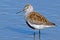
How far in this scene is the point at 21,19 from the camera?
9922 millimetres

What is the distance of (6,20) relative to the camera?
32.2 feet

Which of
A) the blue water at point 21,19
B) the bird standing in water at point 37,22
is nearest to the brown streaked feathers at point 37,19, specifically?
the bird standing in water at point 37,22

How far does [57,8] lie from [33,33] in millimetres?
1991

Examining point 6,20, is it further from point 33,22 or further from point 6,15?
point 33,22

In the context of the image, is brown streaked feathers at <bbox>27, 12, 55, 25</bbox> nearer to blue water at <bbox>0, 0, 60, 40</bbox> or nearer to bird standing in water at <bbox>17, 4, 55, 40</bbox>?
bird standing in water at <bbox>17, 4, 55, 40</bbox>

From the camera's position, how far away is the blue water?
8.85 m

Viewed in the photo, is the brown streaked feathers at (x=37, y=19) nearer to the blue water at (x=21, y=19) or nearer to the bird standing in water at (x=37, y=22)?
the bird standing in water at (x=37, y=22)

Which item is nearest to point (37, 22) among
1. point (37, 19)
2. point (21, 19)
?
point (37, 19)

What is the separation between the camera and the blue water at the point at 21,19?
29.0 ft

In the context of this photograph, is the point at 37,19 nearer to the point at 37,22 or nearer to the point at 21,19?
the point at 37,22

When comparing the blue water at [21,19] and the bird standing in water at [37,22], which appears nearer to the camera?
the bird standing in water at [37,22]

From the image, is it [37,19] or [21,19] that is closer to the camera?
[37,19]

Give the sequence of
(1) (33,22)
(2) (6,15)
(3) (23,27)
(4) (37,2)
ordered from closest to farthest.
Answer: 1. (1) (33,22)
2. (3) (23,27)
3. (2) (6,15)
4. (4) (37,2)

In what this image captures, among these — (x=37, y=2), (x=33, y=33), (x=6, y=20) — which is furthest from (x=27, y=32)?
(x=37, y=2)
